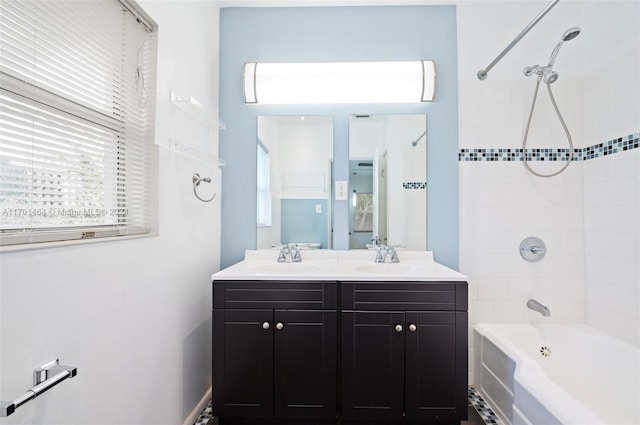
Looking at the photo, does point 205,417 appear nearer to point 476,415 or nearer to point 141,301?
point 141,301

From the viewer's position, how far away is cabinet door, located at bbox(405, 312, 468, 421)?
1521mm

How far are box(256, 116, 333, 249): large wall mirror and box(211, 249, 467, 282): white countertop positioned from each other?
0.09m

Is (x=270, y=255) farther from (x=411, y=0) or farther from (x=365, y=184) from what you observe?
(x=411, y=0)

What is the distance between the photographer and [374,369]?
1.54 metres

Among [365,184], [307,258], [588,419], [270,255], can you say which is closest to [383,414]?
[588,419]

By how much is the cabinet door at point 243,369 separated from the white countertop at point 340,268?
253 mm

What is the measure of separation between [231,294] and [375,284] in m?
0.74

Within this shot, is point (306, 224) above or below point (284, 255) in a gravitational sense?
above

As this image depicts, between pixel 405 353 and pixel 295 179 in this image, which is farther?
pixel 295 179

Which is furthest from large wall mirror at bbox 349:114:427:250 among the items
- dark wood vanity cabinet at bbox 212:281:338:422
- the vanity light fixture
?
dark wood vanity cabinet at bbox 212:281:338:422

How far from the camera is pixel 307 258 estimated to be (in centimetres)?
208

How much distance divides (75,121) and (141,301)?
0.72 metres

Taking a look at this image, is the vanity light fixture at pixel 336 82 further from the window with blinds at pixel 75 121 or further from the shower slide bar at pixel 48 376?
the shower slide bar at pixel 48 376

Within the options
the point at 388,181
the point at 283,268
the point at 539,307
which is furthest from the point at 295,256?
the point at 539,307
